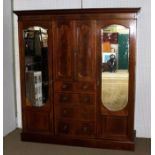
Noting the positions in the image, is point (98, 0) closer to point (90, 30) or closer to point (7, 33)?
point (90, 30)

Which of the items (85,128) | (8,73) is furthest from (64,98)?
(8,73)

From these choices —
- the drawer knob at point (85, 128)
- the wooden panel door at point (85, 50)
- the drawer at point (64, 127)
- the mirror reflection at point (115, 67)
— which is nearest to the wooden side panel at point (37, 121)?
the drawer at point (64, 127)

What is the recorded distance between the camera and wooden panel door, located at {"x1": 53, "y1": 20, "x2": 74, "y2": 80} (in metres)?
3.33

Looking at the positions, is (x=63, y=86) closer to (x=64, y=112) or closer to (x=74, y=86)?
(x=74, y=86)

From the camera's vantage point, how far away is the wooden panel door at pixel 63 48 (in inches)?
131

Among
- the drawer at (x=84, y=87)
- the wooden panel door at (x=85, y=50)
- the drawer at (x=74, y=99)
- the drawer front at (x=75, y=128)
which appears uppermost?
the wooden panel door at (x=85, y=50)

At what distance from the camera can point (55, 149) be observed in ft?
11.2

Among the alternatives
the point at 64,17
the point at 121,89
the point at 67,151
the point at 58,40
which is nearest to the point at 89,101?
the point at 121,89

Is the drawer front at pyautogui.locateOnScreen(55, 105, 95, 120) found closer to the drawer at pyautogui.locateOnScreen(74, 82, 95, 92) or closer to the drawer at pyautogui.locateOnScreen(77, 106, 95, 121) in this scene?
the drawer at pyautogui.locateOnScreen(77, 106, 95, 121)

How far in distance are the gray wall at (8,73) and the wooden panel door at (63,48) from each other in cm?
96

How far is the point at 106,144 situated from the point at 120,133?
10.0 inches

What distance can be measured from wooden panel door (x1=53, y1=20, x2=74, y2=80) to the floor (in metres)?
1.00

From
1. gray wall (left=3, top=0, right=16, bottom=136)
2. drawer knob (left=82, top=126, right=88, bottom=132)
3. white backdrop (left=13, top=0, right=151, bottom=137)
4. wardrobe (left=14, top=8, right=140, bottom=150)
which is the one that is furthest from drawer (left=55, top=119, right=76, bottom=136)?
white backdrop (left=13, top=0, right=151, bottom=137)

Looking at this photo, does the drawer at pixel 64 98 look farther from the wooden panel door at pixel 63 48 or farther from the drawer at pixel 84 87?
the wooden panel door at pixel 63 48
